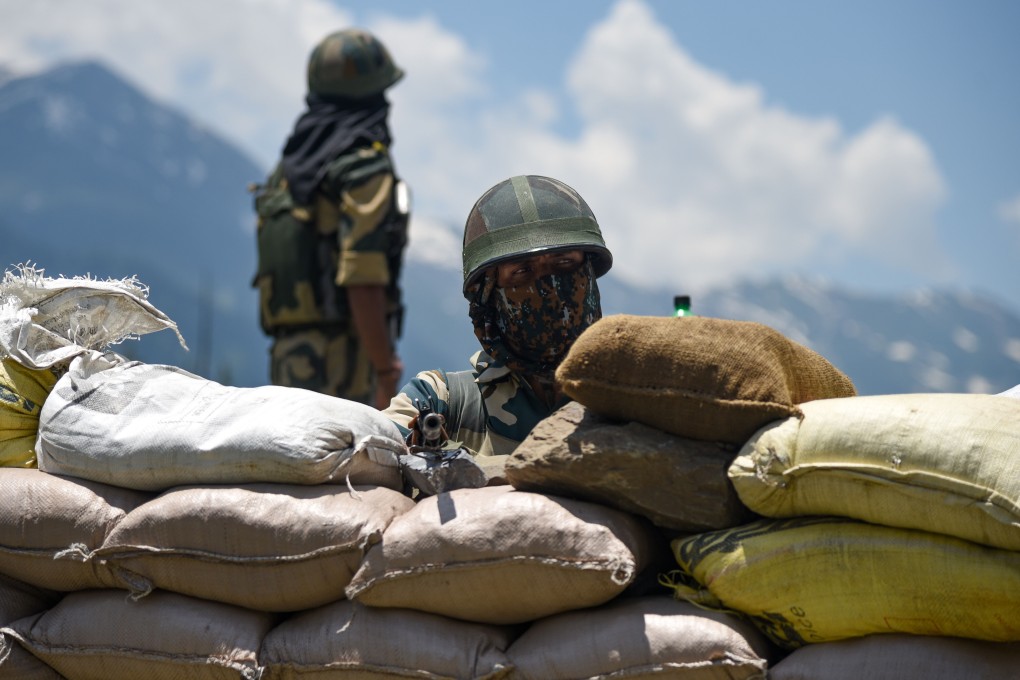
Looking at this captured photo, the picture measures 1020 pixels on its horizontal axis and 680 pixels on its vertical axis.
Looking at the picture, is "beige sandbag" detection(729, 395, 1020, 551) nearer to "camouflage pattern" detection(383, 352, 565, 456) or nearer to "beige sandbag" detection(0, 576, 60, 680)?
"camouflage pattern" detection(383, 352, 565, 456)

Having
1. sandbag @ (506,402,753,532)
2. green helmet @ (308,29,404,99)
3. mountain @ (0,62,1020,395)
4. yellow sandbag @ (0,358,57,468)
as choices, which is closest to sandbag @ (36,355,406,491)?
yellow sandbag @ (0,358,57,468)

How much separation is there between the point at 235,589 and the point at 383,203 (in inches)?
169

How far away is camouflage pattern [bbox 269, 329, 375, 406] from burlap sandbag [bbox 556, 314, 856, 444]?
457cm

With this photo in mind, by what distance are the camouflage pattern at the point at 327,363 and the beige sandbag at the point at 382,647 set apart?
441cm

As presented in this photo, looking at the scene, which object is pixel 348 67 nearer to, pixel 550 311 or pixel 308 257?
pixel 308 257

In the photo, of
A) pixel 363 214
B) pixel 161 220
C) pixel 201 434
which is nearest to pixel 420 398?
pixel 201 434

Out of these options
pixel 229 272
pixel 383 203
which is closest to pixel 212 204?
pixel 229 272

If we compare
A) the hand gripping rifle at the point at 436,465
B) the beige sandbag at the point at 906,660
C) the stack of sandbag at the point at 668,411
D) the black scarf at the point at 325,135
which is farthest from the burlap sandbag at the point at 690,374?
the black scarf at the point at 325,135

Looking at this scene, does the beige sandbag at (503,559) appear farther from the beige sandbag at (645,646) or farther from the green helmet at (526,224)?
the green helmet at (526,224)

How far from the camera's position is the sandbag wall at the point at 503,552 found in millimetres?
2062

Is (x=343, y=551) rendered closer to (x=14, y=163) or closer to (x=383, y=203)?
(x=383, y=203)

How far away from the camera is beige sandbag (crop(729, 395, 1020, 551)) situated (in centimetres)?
188

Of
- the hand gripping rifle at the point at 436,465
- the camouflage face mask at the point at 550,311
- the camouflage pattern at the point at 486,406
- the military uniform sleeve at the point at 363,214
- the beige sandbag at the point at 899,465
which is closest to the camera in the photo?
the beige sandbag at the point at 899,465

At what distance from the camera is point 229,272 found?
3302 inches
